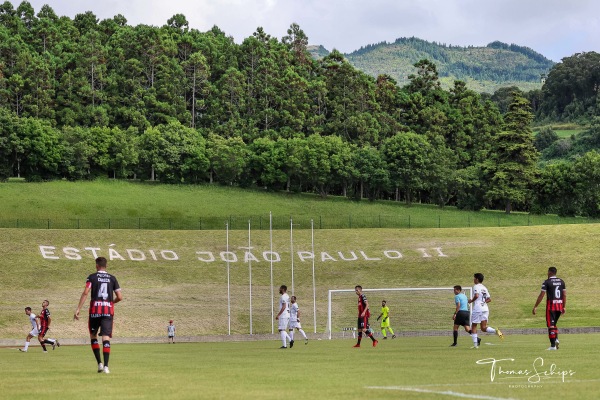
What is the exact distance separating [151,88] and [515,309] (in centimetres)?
9630

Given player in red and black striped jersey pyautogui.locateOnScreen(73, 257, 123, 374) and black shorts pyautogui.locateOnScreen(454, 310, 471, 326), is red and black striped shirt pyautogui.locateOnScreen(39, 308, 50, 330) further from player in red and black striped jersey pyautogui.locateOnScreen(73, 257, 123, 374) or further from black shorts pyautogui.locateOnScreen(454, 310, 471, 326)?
player in red and black striped jersey pyautogui.locateOnScreen(73, 257, 123, 374)

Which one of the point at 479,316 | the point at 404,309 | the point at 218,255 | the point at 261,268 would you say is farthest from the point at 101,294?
the point at 218,255

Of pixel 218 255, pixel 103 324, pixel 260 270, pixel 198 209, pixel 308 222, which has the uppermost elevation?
pixel 103 324

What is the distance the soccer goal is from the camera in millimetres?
60656

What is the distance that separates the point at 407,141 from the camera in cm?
13725

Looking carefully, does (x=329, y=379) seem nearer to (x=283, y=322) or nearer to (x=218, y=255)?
(x=283, y=322)

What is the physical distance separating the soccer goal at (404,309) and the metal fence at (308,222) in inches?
1187

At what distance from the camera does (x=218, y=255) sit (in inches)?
3317

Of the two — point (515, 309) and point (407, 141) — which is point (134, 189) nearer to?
point (407, 141)

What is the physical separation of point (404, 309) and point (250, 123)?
302 feet

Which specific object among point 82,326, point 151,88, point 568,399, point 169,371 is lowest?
point 82,326

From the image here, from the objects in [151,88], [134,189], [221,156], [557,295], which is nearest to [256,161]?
[221,156]

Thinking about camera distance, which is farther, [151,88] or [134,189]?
[151,88]
